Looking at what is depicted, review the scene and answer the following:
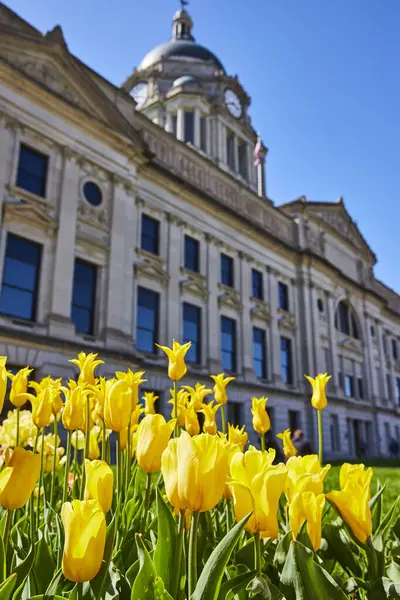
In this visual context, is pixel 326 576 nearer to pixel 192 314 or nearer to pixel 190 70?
pixel 192 314

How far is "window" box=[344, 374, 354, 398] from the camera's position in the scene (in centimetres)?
2973

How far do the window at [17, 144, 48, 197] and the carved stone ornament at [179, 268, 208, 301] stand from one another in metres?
6.94

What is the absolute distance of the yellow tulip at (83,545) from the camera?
3.18ft

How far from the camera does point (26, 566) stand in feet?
3.64

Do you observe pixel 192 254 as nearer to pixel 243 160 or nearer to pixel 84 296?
pixel 84 296

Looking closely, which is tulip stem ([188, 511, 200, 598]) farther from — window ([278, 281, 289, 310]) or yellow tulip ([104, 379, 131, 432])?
window ([278, 281, 289, 310])

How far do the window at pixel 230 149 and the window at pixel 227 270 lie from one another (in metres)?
14.9

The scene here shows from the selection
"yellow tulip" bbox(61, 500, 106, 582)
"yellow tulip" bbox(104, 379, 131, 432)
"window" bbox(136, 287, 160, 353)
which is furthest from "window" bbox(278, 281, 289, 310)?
"yellow tulip" bbox(61, 500, 106, 582)

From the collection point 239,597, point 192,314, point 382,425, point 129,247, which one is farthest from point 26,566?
point 382,425

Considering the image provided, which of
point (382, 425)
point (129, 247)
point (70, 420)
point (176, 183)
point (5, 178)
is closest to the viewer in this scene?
point (70, 420)

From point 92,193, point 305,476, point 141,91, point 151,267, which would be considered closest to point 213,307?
point 151,267

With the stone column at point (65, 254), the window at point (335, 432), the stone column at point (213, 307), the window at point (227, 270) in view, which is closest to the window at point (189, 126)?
the window at point (227, 270)

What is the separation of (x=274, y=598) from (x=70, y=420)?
1.05 metres

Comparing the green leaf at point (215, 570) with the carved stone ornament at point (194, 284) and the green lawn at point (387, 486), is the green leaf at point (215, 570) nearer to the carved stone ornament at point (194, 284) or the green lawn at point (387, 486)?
the green lawn at point (387, 486)
